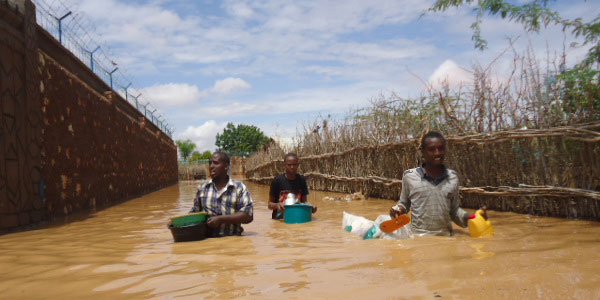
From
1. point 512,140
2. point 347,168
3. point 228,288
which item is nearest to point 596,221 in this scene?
point 512,140

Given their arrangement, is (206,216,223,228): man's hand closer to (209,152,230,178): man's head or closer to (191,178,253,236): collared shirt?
(191,178,253,236): collared shirt

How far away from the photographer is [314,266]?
9.64ft

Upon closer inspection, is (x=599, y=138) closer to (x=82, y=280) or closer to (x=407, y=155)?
(x=407, y=155)

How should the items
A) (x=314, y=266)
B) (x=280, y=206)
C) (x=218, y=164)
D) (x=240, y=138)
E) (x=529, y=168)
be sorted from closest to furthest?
(x=314, y=266) < (x=218, y=164) < (x=529, y=168) < (x=280, y=206) < (x=240, y=138)

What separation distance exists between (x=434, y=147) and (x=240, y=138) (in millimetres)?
58698

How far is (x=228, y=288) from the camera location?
2.44m

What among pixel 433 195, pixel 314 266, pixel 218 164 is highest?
pixel 218 164

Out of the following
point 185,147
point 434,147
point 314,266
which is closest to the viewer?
point 314,266

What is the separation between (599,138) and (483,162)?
1.69 m

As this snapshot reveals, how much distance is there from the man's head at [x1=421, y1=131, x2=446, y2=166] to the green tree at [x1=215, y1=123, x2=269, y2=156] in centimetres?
5657

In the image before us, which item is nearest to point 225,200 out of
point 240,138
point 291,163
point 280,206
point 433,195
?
point 280,206

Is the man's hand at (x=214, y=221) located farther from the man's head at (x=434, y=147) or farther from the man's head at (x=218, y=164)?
the man's head at (x=434, y=147)

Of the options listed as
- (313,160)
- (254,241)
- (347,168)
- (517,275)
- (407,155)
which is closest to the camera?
(517,275)

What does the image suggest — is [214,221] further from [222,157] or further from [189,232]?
[222,157]
